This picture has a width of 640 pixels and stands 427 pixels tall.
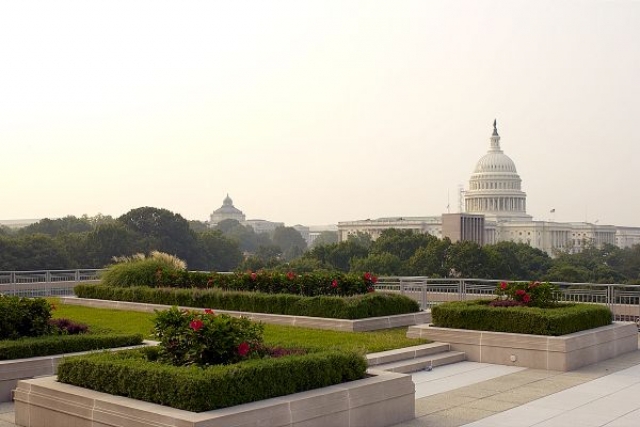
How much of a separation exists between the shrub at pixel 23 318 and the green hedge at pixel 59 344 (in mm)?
287

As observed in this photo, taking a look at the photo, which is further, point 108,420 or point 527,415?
point 527,415

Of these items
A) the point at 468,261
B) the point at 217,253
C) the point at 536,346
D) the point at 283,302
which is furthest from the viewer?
the point at 217,253

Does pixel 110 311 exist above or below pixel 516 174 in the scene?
below

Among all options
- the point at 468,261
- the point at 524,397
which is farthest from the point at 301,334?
the point at 468,261

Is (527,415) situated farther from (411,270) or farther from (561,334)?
(411,270)

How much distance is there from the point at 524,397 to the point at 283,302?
858 centimetres

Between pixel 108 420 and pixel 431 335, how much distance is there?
8.16 metres

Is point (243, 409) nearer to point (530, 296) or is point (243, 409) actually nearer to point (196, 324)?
point (196, 324)

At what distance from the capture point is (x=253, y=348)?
9.27 meters

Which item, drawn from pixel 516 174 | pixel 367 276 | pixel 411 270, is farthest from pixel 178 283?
pixel 516 174

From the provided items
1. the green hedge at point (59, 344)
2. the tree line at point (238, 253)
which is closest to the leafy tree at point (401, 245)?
the tree line at point (238, 253)

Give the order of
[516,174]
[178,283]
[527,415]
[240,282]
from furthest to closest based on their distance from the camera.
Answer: [516,174]
[178,283]
[240,282]
[527,415]

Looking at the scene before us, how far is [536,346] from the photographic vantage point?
A: 13.5 metres

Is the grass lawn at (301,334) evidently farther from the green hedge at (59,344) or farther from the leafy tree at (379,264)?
the leafy tree at (379,264)
